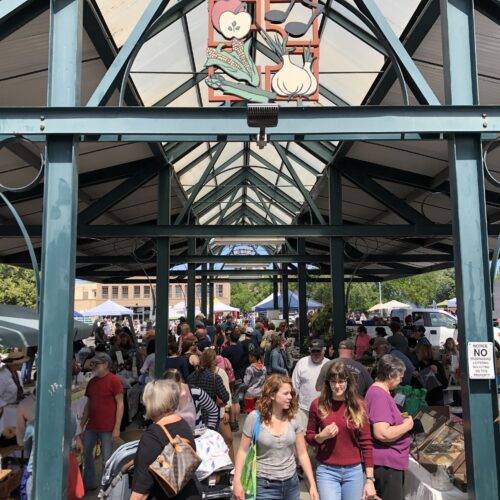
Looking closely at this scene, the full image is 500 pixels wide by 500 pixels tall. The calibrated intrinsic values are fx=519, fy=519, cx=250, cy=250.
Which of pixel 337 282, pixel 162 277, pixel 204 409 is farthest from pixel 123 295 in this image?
pixel 204 409

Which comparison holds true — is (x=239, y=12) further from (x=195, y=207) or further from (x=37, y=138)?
(x=195, y=207)

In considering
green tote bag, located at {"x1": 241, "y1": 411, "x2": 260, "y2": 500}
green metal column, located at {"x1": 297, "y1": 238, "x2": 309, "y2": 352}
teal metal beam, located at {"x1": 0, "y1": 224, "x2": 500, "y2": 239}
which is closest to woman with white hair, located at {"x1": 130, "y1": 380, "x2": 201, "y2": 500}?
green tote bag, located at {"x1": 241, "y1": 411, "x2": 260, "y2": 500}

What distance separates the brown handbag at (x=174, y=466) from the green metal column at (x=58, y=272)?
1296mm

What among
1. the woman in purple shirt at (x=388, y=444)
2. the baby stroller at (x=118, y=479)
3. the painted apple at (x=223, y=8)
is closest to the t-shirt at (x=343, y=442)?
the woman in purple shirt at (x=388, y=444)

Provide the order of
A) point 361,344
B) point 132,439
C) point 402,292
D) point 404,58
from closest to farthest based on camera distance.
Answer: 1. point 404,58
2. point 132,439
3. point 361,344
4. point 402,292

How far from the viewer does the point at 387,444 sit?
3.86 metres

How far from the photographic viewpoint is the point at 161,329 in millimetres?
9695

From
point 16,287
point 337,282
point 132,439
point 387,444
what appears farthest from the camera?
point 16,287

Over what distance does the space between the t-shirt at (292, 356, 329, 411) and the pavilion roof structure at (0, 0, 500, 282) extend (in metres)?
3.26

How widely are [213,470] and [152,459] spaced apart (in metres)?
1.09

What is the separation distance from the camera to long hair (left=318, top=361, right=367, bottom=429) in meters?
3.58

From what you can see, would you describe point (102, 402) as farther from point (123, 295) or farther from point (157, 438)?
point (123, 295)

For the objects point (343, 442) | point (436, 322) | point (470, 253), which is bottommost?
point (343, 442)

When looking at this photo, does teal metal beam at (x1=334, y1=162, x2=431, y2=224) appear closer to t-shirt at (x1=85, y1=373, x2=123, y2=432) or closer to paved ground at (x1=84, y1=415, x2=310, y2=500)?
paved ground at (x1=84, y1=415, x2=310, y2=500)
